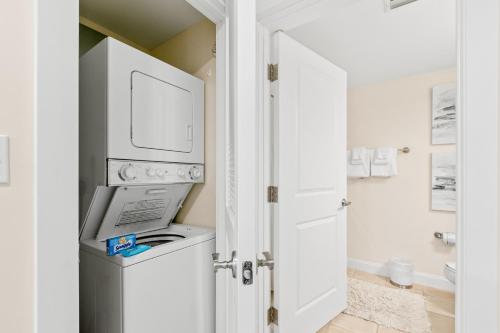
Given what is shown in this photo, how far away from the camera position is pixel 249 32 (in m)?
0.65

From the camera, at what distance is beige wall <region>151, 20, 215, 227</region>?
1714mm

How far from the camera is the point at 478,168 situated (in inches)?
34.1

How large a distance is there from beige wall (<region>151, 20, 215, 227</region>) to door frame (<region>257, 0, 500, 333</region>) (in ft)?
4.35

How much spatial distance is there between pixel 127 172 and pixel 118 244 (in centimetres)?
37

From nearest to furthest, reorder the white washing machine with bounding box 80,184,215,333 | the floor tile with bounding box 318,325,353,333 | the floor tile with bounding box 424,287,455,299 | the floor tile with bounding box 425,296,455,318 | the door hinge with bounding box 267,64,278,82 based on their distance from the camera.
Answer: the white washing machine with bounding box 80,184,215,333 → the door hinge with bounding box 267,64,278,82 → the floor tile with bounding box 318,325,353,333 → the floor tile with bounding box 425,296,455,318 → the floor tile with bounding box 424,287,455,299
